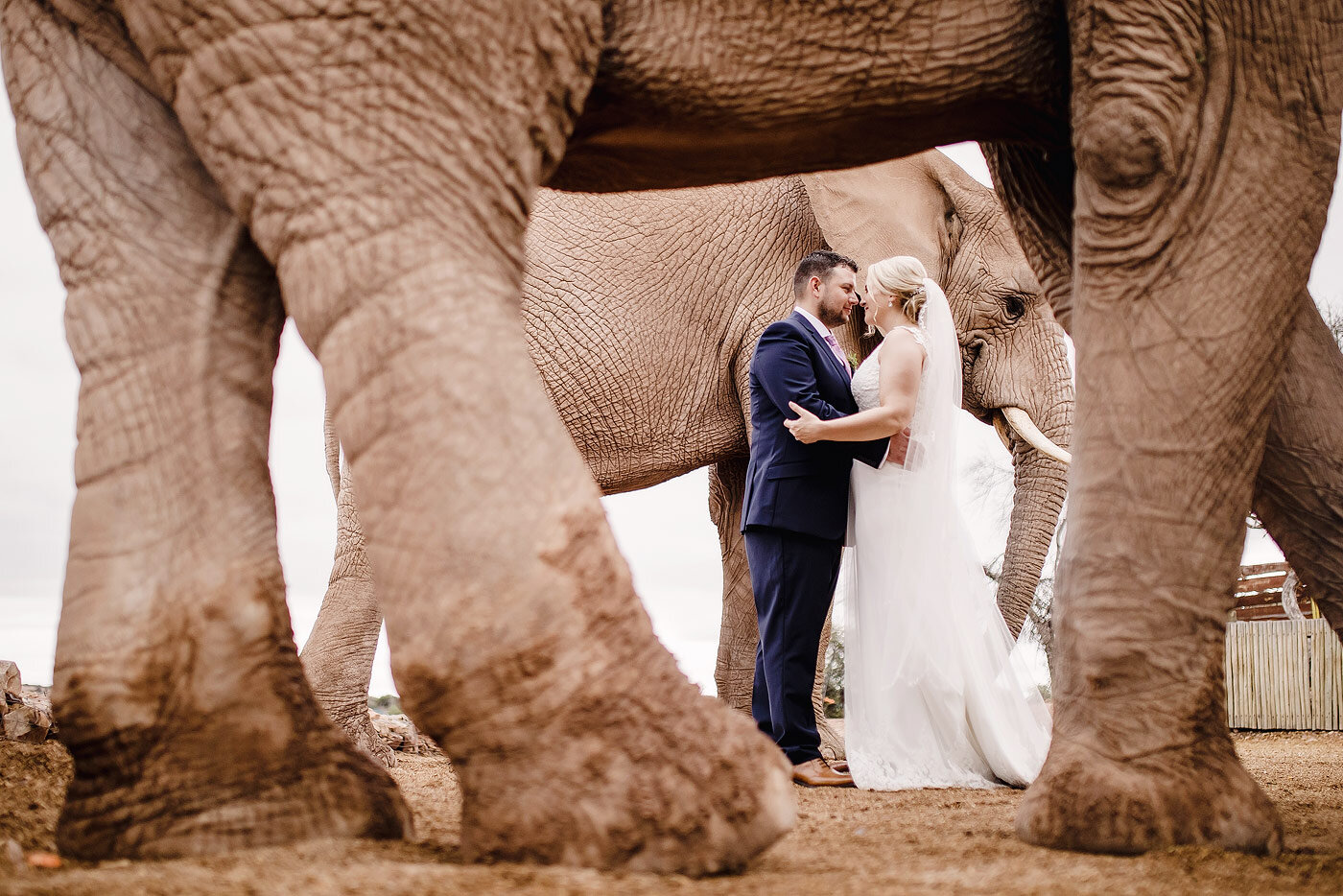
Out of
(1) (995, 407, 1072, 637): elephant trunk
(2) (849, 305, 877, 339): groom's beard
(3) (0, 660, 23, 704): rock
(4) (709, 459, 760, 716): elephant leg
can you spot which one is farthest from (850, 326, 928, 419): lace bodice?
(3) (0, 660, 23, 704): rock

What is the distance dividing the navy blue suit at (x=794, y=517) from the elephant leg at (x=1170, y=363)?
197 cm

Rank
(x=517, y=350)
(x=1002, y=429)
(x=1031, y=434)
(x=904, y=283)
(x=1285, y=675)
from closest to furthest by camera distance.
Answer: (x=517, y=350)
(x=904, y=283)
(x=1031, y=434)
(x=1002, y=429)
(x=1285, y=675)

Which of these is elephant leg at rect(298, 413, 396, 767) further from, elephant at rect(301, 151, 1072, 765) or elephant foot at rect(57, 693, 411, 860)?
elephant foot at rect(57, 693, 411, 860)

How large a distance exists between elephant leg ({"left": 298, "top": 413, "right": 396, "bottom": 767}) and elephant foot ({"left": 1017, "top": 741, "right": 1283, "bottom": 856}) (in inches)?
164

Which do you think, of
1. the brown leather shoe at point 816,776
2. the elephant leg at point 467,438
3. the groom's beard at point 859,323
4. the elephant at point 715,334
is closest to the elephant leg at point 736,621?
the elephant at point 715,334

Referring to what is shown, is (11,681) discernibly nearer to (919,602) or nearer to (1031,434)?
(919,602)

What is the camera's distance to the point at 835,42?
2.14m

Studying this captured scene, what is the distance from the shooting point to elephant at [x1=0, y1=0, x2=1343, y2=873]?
1.64m

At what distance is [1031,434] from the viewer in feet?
19.7

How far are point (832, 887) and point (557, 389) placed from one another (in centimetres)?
457

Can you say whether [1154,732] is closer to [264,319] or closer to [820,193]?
[264,319]

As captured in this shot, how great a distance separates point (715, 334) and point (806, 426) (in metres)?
1.95

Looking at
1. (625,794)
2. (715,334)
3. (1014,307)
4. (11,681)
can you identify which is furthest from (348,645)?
(625,794)

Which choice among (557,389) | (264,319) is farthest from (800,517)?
(264,319)
